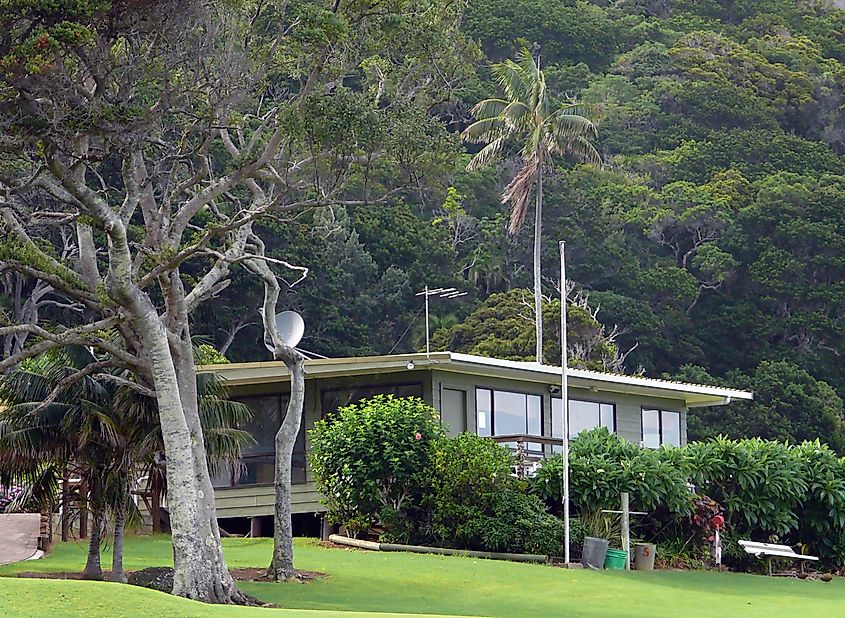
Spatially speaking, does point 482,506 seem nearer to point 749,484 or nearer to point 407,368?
point 407,368

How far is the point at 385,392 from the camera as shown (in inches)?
1163

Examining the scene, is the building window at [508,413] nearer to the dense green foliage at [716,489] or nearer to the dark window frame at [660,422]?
the dense green foliage at [716,489]

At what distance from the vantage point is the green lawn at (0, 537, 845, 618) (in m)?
14.8

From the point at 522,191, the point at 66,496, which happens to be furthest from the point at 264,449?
the point at 522,191

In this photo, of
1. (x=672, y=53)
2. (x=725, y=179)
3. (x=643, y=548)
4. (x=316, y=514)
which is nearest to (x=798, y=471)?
(x=643, y=548)

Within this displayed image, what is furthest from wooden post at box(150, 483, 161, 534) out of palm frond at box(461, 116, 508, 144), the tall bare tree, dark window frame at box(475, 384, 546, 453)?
palm frond at box(461, 116, 508, 144)

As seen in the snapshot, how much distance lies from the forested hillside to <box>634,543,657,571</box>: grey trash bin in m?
26.2

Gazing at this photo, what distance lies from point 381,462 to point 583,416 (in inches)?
335

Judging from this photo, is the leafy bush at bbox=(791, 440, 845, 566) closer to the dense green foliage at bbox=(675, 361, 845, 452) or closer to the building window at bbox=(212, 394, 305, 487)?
the building window at bbox=(212, 394, 305, 487)

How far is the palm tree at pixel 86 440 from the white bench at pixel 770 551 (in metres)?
11.1

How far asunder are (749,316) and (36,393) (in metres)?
46.5

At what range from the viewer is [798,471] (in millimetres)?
27531

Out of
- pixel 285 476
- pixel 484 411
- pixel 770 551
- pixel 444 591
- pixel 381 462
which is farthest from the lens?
pixel 484 411

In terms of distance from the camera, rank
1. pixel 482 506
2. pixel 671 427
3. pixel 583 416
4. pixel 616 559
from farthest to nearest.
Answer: pixel 671 427 < pixel 583 416 < pixel 482 506 < pixel 616 559
